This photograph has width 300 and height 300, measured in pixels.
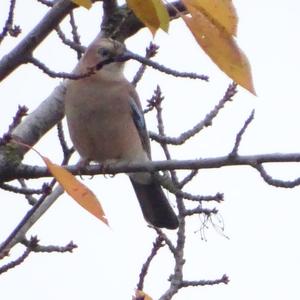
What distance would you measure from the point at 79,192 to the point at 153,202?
437 cm

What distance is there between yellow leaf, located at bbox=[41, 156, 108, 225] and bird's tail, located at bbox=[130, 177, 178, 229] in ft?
13.2

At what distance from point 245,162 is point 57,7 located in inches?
39.6

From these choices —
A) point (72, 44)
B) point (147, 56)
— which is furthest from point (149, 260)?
point (72, 44)

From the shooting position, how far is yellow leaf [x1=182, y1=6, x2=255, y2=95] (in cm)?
160

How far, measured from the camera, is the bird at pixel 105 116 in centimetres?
505

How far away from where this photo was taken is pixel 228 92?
4.05 metres

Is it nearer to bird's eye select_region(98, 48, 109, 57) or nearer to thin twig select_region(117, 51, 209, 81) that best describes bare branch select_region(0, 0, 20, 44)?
thin twig select_region(117, 51, 209, 81)

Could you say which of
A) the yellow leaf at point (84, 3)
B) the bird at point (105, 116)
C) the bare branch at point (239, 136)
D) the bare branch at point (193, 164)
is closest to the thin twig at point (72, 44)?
the bird at point (105, 116)

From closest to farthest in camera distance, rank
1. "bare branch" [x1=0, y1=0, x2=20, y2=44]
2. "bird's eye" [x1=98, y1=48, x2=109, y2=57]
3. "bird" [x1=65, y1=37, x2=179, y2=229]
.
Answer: "bare branch" [x1=0, y1=0, x2=20, y2=44], "bird's eye" [x1=98, y1=48, x2=109, y2=57], "bird" [x1=65, y1=37, x2=179, y2=229]

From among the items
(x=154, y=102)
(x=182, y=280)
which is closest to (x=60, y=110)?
(x=154, y=102)

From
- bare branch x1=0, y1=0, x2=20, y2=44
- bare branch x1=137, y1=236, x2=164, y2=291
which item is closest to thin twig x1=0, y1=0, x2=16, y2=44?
bare branch x1=0, y1=0, x2=20, y2=44

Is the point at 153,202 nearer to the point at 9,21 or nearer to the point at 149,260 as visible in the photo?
the point at 149,260

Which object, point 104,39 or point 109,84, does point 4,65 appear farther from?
point 109,84

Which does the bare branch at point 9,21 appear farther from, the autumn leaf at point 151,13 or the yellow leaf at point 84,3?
the autumn leaf at point 151,13
